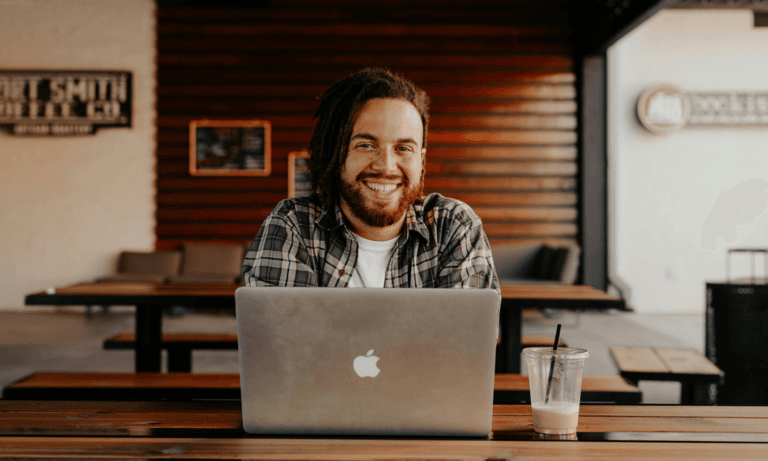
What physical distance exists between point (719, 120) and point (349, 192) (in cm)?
696

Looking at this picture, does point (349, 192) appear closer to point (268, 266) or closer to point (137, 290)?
point (268, 266)

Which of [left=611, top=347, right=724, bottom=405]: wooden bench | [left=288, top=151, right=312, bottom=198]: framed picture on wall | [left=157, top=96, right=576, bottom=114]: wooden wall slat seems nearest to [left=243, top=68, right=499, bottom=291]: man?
[left=611, top=347, right=724, bottom=405]: wooden bench

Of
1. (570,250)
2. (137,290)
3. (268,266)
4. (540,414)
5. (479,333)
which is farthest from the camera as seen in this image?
(570,250)

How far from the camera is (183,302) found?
2.54 metres

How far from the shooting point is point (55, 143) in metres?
6.72

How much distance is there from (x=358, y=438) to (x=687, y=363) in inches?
80.2

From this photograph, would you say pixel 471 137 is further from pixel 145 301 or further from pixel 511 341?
pixel 145 301

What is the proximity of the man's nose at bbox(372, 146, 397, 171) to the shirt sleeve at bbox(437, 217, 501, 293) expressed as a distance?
23cm

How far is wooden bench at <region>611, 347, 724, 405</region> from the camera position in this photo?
89.5 inches

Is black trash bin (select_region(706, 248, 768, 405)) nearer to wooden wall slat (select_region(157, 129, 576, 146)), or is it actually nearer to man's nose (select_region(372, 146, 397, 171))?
man's nose (select_region(372, 146, 397, 171))

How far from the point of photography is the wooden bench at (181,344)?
2.82 meters

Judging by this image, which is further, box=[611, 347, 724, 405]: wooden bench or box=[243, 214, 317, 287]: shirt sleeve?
box=[611, 347, 724, 405]: wooden bench

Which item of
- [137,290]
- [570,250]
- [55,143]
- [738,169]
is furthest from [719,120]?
[55,143]

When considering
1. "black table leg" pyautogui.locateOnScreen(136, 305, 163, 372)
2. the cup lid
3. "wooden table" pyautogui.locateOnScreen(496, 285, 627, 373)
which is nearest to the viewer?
the cup lid
